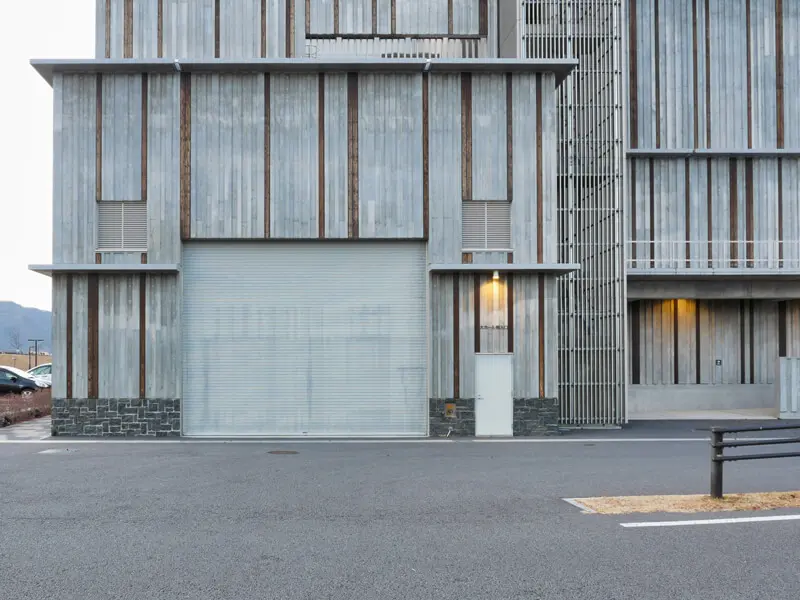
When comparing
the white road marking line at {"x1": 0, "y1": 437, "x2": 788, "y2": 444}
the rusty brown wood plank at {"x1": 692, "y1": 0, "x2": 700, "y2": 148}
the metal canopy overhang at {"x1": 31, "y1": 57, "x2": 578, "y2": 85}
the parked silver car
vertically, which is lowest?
the white road marking line at {"x1": 0, "y1": 437, "x2": 788, "y2": 444}

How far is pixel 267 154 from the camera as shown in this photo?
61.2ft

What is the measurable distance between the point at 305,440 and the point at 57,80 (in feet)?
35.7

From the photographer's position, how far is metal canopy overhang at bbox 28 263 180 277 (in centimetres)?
1786

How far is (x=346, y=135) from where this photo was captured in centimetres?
1881

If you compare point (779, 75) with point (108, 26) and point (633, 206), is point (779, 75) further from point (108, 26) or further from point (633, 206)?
point (108, 26)

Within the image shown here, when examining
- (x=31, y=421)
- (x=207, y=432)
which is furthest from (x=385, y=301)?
(x=31, y=421)

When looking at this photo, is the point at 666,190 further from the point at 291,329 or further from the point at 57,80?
the point at 57,80

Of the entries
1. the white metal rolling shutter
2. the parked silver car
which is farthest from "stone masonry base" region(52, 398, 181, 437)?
the parked silver car

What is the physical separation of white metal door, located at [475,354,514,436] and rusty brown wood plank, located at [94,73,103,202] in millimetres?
10242

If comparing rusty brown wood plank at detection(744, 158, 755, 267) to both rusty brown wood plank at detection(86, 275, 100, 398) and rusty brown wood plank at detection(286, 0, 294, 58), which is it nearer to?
rusty brown wood plank at detection(286, 0, 294, 58)

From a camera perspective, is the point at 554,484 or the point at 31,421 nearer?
the point at 554,484

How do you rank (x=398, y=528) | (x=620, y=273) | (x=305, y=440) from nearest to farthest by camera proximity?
1. (x=398, y=528)
2. (x=305, y=440)
3. (x=620, y=273)

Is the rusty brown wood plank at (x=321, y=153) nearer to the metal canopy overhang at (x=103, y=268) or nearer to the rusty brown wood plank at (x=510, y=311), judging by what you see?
the metal canopy overhang at (x=103, y=268)

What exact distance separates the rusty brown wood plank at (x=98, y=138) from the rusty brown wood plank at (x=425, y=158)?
801cm
